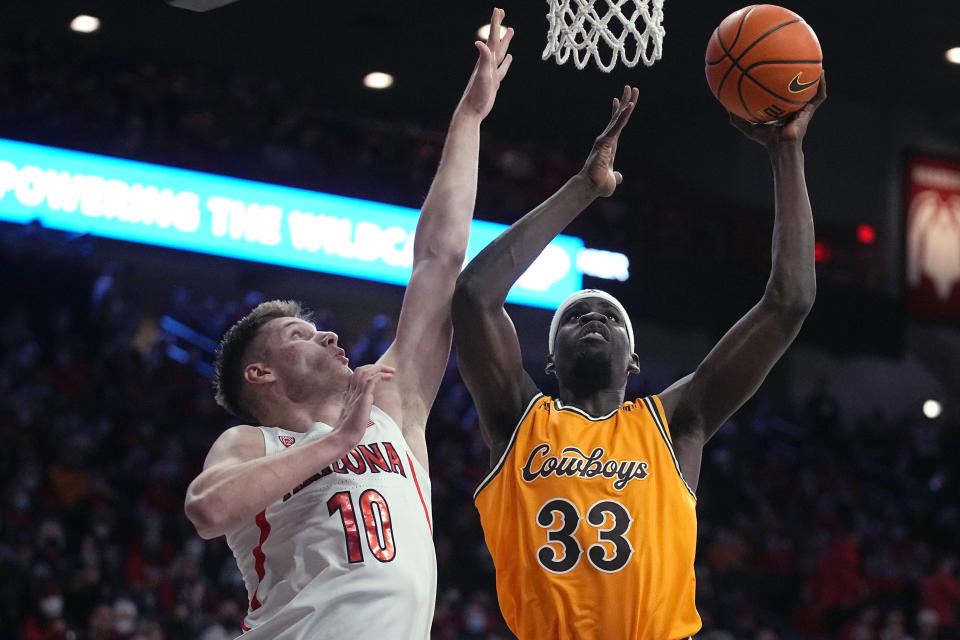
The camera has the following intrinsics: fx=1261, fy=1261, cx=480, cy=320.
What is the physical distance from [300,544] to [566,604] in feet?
3.04

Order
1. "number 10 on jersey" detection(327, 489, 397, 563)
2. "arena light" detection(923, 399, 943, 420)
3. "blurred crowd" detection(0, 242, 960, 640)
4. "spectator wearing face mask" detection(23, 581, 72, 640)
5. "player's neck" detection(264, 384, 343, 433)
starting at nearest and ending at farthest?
"number 10 on jersey" detection(327, 489, 397, 563), "player's neck" detection(264, 384, 343, 433), "spectator wearing face mask" detection(23, 581, 72, 640), "blurred crowd" detection(0, 242, 960, 640), "arena light" detection(923, 399, 943, 420)

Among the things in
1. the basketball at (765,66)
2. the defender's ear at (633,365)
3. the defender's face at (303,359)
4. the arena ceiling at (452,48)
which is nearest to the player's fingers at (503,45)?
the basketball at (765,66)

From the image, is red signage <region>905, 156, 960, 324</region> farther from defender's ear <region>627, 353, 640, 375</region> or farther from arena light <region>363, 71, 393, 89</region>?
defender's ear <region>627, 353, 640, 375</region>

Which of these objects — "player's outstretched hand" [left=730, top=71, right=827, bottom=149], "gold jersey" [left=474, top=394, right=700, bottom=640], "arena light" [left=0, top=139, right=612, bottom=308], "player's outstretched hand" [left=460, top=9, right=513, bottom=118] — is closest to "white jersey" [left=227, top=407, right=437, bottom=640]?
"gold jersey" [left=474, top=394, right=700, bottom=640]

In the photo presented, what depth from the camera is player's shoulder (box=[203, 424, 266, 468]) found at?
9.75 feet

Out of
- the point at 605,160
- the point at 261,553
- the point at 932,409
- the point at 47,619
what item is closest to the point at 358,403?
the point at 261,553

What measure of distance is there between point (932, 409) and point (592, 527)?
17.3 metres

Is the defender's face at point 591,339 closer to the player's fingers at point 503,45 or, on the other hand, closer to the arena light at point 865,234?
the player's fingers at point 503,45

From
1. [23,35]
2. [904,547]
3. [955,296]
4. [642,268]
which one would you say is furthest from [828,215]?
[23,35]

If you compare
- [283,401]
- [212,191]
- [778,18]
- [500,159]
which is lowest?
[283,401]

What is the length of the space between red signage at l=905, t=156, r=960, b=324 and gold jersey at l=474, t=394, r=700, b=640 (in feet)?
50.4

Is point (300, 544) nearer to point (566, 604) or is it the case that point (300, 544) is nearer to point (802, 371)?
point (566, 604)

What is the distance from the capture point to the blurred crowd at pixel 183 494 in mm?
9047

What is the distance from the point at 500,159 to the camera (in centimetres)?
1719
